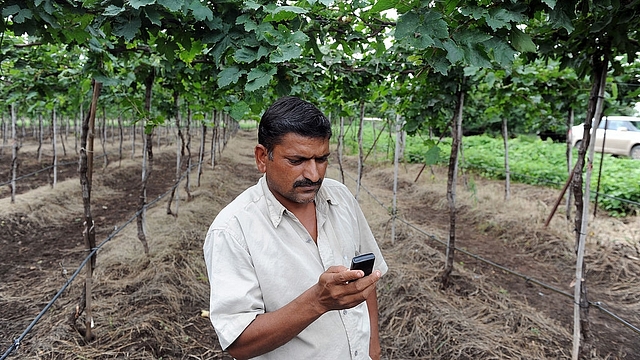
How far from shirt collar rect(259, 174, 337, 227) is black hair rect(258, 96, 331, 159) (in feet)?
0.39

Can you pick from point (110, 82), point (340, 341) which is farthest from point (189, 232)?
point (340, 341)

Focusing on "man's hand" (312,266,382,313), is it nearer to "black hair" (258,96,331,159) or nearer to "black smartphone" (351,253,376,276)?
"black smartphone" (351,253,376,276)

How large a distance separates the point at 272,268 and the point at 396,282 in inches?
135

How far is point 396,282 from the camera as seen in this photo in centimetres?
435

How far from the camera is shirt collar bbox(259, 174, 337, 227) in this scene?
1.27 metres

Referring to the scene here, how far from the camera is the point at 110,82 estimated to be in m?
2.42

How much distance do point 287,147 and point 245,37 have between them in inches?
28.3

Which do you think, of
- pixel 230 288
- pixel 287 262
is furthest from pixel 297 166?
pixel 230 288

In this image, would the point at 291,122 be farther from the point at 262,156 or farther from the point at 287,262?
the point at 287,262

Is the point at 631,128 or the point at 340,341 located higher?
the point at 631,128

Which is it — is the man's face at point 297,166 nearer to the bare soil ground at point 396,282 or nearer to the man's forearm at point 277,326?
the man's forearm at point 277,326

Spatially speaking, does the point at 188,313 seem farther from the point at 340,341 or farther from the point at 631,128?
the point at 631,128

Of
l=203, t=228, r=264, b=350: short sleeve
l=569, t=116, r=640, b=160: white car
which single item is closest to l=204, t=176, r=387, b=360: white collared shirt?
l=203, t=228, r=264, b=350: short sleeve

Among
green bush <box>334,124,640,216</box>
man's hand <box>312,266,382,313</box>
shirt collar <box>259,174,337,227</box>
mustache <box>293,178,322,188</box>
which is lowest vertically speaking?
green bush <box>334,124,640,216</box>
